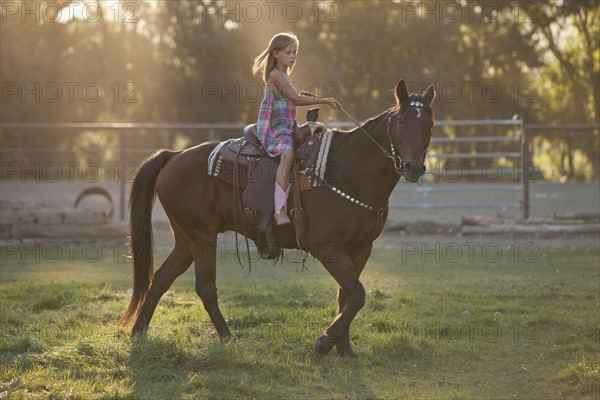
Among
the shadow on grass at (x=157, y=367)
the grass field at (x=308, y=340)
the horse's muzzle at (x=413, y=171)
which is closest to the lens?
the shadow on grass at (x=157, y=367)

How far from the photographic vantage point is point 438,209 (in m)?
19.6

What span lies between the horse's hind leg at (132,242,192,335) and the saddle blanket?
0.72 metres

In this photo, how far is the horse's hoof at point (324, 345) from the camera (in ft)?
20.8

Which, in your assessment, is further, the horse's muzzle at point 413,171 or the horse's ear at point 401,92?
the horse's ear at point 401,92

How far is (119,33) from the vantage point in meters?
33.8

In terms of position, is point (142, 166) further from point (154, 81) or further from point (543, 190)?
point (154, 81)

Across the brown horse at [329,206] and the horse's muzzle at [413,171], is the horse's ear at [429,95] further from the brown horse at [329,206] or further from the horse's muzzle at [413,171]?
the horse's muzzle at [413,171]

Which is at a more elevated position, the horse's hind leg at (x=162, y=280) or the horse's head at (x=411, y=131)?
the horse's head at (x=411, y=131)

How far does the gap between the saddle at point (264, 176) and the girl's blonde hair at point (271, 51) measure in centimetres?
50

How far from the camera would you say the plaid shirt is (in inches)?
266
